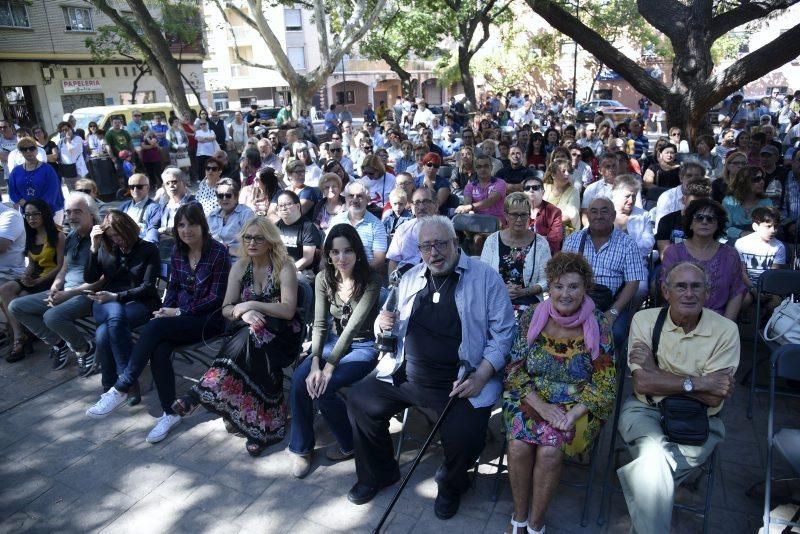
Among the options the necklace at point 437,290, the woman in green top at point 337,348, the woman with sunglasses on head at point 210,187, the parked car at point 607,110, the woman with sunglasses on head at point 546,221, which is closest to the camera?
the necklace at point 437,290

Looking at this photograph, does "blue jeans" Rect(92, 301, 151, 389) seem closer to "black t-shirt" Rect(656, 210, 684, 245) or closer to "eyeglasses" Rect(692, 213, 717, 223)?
"eyeglasses" Rect(692, 213, 717, 223)

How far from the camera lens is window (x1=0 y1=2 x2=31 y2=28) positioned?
22.2 meters

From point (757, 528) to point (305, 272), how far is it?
3.73 metres

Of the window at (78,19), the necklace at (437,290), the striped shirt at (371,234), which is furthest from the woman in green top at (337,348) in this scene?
the window at (78,19)

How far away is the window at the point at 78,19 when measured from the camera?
24922 millimetres

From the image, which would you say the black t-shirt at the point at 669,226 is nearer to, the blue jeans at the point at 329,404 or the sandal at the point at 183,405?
the blue jeans at the point at 329,404

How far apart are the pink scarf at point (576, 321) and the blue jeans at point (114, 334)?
3.10m

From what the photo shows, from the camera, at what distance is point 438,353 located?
3148mm

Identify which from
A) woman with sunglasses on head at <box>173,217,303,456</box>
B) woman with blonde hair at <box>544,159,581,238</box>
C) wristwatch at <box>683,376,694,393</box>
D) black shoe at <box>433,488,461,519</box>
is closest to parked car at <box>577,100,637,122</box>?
woman with blonde hair at <box>544,159,581,238</box>

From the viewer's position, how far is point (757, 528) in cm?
285

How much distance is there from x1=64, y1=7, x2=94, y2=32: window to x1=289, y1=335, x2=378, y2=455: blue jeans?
28086 millimetres

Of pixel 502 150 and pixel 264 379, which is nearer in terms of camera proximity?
pixel 264 379

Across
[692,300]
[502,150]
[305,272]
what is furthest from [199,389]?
[502,150]

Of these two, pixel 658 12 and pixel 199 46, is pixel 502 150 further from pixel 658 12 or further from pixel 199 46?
pixel 199 46
